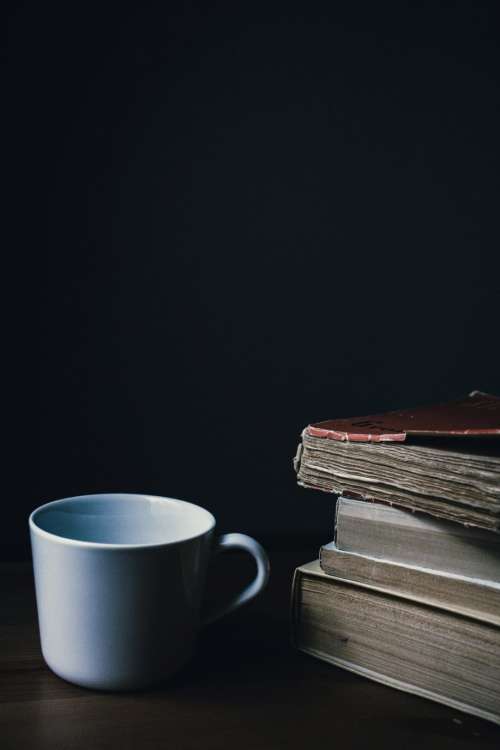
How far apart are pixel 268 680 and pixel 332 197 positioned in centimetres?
57

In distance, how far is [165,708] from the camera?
55 cm

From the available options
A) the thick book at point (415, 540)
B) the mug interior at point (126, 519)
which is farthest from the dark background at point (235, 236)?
the thick book at point (415, 540)

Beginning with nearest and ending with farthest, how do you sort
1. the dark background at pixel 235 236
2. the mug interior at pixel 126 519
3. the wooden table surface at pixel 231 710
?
1. the wooden table surface at pixel 231 710
2. the mug interior at pixel 126 519
3. the dark background at pixel 235 236

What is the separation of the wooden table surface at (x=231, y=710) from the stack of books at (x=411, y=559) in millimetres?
19

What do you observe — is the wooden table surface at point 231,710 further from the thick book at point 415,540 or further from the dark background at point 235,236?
the dark background at point 235,236

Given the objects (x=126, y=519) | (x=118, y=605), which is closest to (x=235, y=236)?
(x=126, y=519)

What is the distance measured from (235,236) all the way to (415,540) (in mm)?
461

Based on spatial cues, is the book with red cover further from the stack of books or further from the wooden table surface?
the wooden table surface

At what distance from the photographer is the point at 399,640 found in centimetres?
58

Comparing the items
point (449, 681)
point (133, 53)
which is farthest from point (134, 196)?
point (449, 681)

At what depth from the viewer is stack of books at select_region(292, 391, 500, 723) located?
21.2 inches

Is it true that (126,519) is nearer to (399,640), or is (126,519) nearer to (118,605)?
(118,605)

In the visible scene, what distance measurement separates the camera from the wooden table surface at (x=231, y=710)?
0.52m

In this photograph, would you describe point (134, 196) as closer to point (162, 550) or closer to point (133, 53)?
point (133, 53)
